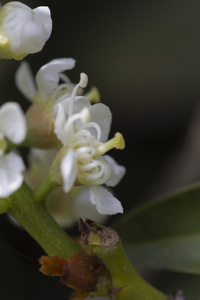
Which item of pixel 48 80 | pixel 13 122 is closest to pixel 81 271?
pixel 13 122

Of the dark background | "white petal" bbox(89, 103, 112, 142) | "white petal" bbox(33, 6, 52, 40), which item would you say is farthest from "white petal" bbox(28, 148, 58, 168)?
the dark background

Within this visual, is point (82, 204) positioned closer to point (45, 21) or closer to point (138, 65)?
point (45, 21)

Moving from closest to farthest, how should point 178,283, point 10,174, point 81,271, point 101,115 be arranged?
point 10,174 < point 81,271 < point 101,115 < point 178,283

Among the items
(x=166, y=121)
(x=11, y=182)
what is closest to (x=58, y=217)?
(x=11, y=182)

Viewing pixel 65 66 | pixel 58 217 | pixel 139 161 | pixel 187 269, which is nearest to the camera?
pixel 65 66

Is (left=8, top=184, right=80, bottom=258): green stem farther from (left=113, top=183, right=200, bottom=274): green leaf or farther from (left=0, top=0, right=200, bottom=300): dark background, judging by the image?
(left=0, top=0, right=200, bottom=300): dark background

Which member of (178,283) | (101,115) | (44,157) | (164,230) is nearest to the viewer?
(101,115)

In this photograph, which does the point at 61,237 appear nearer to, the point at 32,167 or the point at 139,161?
the point at 32,167
